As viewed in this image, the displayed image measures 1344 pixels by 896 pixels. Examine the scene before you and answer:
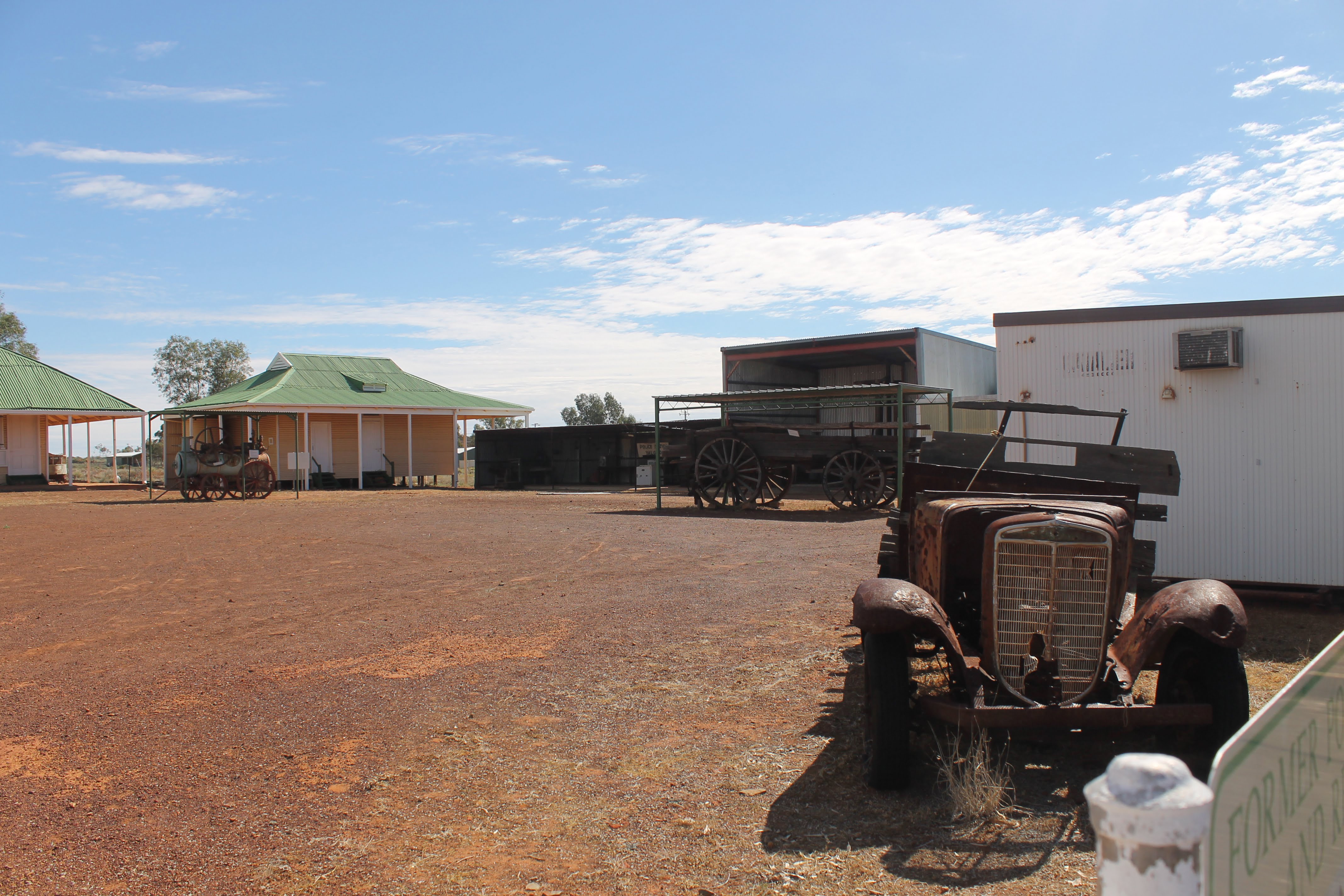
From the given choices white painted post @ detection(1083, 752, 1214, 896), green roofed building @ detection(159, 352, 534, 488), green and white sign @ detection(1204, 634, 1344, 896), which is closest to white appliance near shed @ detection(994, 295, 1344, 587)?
green and white sign @ detection(1204, 634, 1344, 896)

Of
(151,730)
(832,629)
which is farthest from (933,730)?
(151,730)

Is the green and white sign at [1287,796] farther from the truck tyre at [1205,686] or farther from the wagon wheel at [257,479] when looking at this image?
the wagon wheel at [257,479]

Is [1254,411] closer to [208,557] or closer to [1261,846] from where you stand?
[1261,846]

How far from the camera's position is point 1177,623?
12.9 feet

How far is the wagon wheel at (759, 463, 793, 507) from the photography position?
62.0ft

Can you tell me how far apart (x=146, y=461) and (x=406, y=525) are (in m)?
15.8

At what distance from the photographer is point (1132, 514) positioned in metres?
5.02

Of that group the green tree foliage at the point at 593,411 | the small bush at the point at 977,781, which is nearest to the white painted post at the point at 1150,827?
the small bush at the point at 977,781

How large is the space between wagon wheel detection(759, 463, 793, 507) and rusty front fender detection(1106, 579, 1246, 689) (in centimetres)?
1444

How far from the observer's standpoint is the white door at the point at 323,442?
29188mm

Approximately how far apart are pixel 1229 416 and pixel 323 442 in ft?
86.0

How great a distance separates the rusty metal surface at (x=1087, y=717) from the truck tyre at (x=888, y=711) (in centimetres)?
25

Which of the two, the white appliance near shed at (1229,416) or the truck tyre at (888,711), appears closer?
the truck tyre at (888,711)

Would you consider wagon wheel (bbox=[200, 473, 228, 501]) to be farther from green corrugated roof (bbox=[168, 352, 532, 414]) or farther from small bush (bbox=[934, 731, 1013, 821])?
small bush (bbox=[934, 731, 1013, 821])
